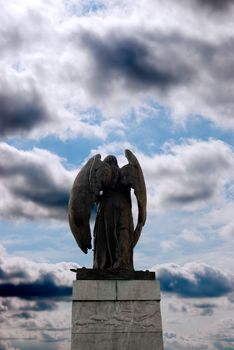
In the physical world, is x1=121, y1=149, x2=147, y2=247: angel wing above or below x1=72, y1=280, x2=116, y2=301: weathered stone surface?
above

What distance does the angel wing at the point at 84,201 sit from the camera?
11.5m

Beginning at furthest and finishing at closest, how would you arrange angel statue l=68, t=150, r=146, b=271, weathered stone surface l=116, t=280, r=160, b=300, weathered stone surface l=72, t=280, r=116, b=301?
angel statue l=68, t=150, r=146, b=271 < weathered stone surface l=116, t=280, r=160, b=300 < weathered stone surface l=72, t=280, r=116, b=301

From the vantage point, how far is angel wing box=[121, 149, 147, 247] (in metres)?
11.7

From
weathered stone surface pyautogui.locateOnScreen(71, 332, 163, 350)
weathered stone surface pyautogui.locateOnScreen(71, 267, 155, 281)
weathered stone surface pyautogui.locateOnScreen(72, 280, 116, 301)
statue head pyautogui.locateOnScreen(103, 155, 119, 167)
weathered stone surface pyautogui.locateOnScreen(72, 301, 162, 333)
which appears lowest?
weathered stone surface pyautogui.locateOnScreen(71, 332, 163, 350)

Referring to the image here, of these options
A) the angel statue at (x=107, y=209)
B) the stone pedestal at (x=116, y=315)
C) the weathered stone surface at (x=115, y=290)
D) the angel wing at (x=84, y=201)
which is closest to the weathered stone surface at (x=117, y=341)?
the stone pedestal at (x=116, y=315)

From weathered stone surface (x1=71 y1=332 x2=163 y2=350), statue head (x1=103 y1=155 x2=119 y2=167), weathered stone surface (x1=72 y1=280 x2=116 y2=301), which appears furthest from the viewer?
statue head (x1=103 y1=155 x2=119 y2=167)

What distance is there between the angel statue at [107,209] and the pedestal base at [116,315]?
77 centimetres

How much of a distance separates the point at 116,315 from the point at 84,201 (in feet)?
9.30

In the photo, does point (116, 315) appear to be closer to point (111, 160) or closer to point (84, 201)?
point (84, 201)

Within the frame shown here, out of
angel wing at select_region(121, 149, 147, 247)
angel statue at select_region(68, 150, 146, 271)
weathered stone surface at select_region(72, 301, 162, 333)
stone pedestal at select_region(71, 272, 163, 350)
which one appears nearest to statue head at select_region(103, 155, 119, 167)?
angel statue at select_region(68, 150, 146, 271)

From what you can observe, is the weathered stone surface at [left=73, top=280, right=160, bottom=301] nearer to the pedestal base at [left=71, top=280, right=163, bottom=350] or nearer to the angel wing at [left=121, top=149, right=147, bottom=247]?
the pedestal base at [left=71, top=280, right=163, bottom=350]

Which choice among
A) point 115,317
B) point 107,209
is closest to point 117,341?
point 115,317

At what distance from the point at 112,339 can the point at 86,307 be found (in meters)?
0.87

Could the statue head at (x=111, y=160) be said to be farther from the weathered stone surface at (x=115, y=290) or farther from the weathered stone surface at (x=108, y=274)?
the weathered stone surface at (x=115, y=290)
